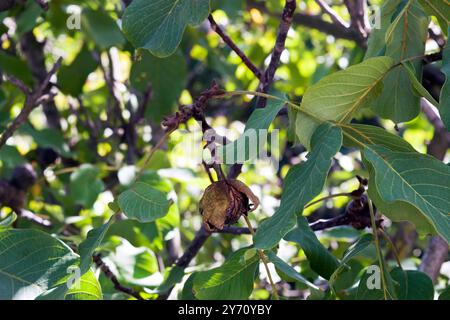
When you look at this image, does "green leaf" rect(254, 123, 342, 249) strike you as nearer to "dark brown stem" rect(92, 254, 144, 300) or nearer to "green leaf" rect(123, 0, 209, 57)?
"green leaf" rect(123, 0, 209, 57)

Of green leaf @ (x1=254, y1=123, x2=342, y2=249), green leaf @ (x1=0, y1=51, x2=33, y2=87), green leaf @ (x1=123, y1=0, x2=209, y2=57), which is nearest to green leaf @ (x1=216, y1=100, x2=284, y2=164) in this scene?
green leaf @ (x1=254, y1=123, x2=342, y2=249)

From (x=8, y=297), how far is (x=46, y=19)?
1.37m

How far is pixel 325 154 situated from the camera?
1044 millimetres

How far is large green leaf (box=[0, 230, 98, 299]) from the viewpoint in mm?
1035

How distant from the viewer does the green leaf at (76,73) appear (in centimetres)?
227

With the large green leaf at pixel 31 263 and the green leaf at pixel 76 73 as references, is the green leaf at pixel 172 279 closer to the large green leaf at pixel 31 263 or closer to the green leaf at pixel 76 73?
the large green leaf at pixel 31 263

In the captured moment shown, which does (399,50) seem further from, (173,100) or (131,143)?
(131,143)

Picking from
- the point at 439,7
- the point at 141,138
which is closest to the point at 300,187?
the point at 439,7

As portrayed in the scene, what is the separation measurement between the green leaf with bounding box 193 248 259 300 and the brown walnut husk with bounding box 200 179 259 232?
109 mm

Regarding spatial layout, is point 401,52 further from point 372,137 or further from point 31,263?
point 31,263

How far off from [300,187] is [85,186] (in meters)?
1.07

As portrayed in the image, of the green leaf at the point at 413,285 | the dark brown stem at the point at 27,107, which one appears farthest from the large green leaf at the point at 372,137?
the dark brown stem at the point at 27,107

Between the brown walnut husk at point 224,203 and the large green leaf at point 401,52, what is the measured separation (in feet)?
1.08
